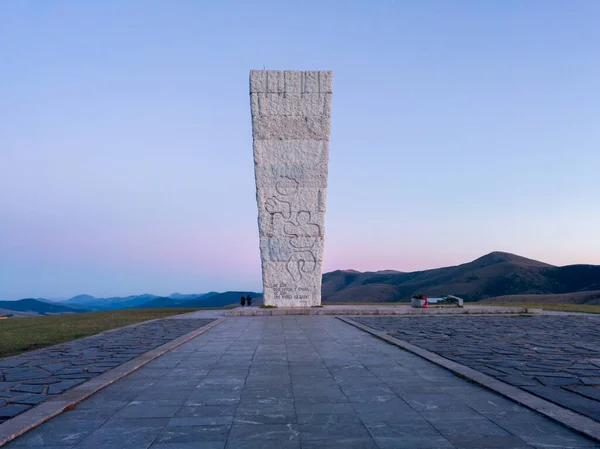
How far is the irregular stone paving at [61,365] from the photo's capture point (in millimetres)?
5204

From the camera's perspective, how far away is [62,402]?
4883 millimetres

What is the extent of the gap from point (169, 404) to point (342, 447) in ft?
6.71

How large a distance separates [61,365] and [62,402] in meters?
2.41

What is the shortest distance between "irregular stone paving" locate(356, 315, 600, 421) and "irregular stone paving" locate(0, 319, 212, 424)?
5.01m

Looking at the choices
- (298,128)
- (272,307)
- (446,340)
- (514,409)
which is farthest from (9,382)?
(298,128)

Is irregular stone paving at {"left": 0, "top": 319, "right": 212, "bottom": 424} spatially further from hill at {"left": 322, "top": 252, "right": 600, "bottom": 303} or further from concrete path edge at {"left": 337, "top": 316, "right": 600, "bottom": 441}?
hill at {"left": 322, "top": 252, "right": 600, "bottom": 303}

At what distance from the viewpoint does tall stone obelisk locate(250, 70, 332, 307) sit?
1809 cm

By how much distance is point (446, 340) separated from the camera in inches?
383

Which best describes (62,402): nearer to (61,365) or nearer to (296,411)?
(296,411)

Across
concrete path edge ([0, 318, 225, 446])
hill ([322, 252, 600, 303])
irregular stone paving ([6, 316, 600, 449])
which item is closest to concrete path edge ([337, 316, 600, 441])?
irregular stone paving ([6, 316, 600, 449])

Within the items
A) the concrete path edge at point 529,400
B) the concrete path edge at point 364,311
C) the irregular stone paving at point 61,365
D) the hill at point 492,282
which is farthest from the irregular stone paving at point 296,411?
the hill at point 492,282

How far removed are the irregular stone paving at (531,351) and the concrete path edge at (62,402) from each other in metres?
4.59

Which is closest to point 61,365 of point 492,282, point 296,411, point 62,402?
point 62,402

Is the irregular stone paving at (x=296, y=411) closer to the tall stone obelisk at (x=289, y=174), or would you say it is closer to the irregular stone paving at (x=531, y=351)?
the irregular stone paving at (x=531, y=351)
